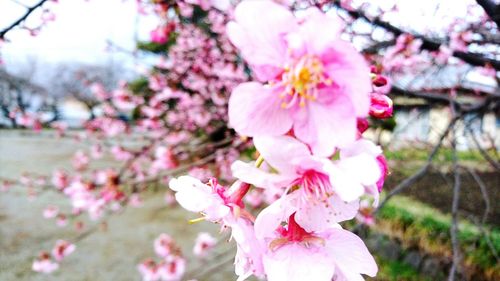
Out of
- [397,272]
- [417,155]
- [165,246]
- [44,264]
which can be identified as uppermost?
[44,264]

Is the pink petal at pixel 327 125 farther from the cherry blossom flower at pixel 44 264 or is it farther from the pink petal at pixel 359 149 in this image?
the cherry blossom flower at pixel 44 264

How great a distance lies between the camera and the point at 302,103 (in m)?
0.43

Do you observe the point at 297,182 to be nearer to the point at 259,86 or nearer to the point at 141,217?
the point at 259,86

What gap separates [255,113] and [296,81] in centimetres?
5

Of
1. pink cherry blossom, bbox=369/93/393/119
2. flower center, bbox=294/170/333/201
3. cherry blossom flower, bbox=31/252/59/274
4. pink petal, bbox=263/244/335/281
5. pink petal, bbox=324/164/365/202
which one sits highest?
pink cherry blossom, bbox=369/93/393/119

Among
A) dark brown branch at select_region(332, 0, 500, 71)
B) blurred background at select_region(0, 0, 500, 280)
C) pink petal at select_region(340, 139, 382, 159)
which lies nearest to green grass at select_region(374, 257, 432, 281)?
blurred background at select_region(0, 0, 500, 280)

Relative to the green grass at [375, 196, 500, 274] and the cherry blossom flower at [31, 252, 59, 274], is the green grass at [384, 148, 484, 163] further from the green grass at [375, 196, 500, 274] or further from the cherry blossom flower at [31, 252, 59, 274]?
the cherry blossom flower at [31, 252, 59, 274]

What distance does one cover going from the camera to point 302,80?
0.44 metres

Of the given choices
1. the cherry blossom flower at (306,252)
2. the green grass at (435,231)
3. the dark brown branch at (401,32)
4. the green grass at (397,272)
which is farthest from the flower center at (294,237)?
the green grass at (397,272)

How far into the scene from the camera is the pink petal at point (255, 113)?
0.43 meters

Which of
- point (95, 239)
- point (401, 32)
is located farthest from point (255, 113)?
point (95, 239)

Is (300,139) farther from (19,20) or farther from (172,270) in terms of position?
(172,270)

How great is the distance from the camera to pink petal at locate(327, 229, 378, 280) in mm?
493

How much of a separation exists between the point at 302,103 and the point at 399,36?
2.13 metres
